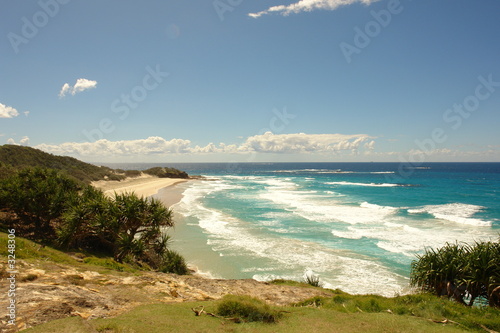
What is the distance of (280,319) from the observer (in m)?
8.27

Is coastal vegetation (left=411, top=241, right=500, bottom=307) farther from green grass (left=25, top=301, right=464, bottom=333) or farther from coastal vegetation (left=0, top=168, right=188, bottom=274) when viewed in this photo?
coastal vegetation (left=0, top=168, right=188, bottom=274)

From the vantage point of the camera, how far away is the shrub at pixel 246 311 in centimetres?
811

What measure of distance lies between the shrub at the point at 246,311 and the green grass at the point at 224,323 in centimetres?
24

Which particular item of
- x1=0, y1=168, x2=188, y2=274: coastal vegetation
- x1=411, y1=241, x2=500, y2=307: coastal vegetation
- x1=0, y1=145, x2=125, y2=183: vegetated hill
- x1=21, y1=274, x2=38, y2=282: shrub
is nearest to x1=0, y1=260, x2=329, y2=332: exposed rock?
x1=21, y1=274, x2=38, y2=282: shrub

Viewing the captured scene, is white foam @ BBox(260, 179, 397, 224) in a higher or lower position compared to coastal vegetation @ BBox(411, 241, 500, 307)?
lower

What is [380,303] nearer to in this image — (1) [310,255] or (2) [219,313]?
(2) [219,313]

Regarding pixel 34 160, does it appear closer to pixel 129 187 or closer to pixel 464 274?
pixel 129 187

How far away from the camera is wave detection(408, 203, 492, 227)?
32.3 metres

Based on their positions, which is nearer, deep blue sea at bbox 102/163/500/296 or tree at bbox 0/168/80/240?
deep blue sea at bbox 102/163/500/296

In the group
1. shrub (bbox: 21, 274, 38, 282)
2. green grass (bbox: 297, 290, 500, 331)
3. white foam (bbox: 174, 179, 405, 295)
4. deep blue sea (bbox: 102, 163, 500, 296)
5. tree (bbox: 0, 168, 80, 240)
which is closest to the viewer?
green grass (bbox: 297, 290, 500, 331)

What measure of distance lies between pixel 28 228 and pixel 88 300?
15710 millimetres

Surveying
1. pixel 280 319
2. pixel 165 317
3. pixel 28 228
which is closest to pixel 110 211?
pixel 28 228

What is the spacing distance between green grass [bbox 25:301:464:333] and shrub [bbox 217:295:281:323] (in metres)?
0.24

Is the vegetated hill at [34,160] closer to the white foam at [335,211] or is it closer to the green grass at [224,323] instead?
the white foam at [335,211]
